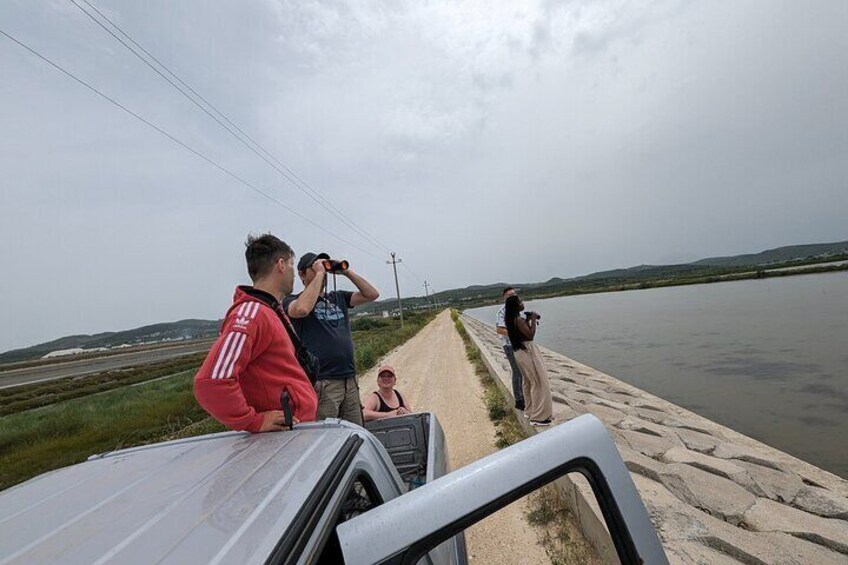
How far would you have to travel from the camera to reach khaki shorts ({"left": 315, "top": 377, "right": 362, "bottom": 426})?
129 inches

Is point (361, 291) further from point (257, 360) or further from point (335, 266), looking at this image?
point (257, 360)

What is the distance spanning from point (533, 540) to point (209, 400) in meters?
2.97

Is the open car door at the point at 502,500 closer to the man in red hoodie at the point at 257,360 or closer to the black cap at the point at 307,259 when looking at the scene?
the man in red hoodie at the point at 257,360

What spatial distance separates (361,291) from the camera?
3.49m

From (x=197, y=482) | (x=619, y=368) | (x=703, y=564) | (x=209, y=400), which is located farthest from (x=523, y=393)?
(x=619, y=368)

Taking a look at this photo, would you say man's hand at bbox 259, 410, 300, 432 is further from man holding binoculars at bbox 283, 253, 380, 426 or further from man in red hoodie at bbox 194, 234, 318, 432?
man holding binoculars at bbox 283, 253, 380, 426

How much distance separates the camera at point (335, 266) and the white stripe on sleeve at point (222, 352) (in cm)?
109

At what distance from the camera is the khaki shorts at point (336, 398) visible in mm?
Answer: 3266

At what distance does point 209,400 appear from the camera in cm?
177

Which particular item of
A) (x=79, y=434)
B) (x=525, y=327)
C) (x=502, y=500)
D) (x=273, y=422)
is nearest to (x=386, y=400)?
(x=525, y=327)

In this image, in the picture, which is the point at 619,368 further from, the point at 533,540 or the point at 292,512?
the point at 292,512

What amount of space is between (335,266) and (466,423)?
15.4 feet

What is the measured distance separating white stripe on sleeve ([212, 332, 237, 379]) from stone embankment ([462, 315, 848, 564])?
2.65 metres

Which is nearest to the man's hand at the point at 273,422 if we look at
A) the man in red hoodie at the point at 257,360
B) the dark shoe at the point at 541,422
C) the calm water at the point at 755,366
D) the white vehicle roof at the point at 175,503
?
the man in red hoodie at the point at 257,360
